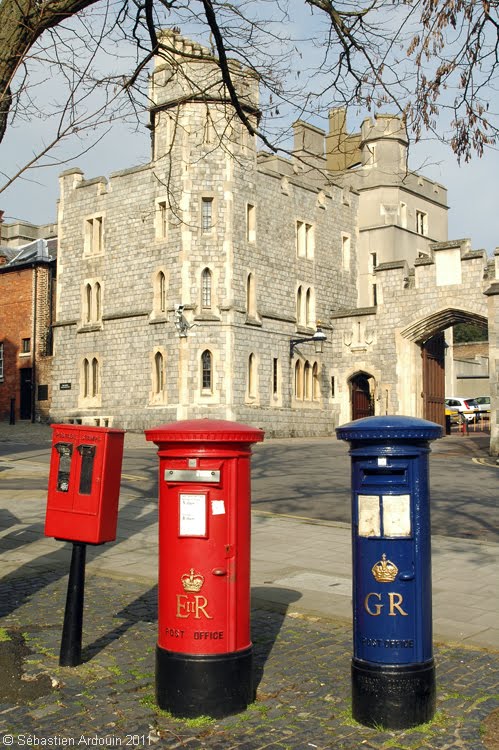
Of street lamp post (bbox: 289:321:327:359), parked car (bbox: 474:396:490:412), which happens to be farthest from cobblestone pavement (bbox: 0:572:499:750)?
parked car (bbox: 474:396:490:412)

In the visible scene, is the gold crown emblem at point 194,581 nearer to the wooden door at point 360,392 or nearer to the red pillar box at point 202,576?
the red pillar box at point 202,576

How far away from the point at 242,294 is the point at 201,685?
25638mm

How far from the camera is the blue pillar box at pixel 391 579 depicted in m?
4.14

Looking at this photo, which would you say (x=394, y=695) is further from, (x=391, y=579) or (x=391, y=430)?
(x=391, y=430)

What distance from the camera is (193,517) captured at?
440 cm

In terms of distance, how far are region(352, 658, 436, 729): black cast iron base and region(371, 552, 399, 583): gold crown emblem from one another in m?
0.44

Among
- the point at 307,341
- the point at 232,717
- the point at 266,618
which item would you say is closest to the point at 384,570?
the point at 232,717

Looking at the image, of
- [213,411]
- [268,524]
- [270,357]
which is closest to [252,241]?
[270,357]

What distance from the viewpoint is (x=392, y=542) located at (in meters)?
4.21

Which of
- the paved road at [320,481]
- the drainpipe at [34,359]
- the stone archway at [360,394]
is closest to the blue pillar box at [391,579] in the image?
the paved road at [320,481]

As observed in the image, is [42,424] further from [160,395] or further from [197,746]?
[197,746]

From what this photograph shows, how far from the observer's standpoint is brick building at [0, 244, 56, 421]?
37.3 m

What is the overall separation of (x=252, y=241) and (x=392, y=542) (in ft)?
87.8

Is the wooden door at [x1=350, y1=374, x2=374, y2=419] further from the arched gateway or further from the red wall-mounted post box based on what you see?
the red wall-mounted post box
